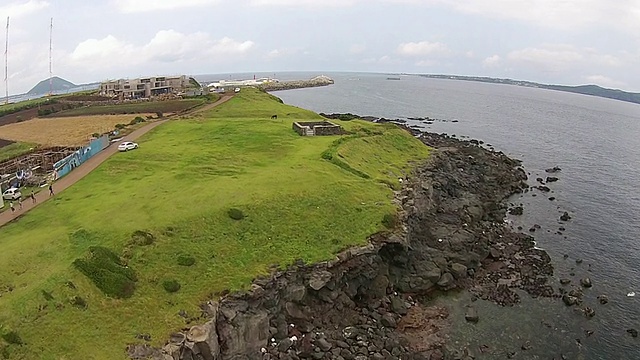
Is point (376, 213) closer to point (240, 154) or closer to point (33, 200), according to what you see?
point (240, 154)

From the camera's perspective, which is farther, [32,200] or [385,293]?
[32,200]

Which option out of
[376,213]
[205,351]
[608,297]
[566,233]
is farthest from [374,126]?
[205,351]

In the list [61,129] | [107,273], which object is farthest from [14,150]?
[107,273]

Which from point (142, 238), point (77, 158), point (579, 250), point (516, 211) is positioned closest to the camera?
point (142, 238)

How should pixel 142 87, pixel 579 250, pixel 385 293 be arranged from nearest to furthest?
pixel 385 293 < pixel 579 250 < pixel 142 87

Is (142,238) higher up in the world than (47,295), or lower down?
higher up

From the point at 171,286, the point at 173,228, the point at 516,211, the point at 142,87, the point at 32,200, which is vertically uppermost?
the point at 142,87

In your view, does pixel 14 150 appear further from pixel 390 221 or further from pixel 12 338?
pixel 390 221
